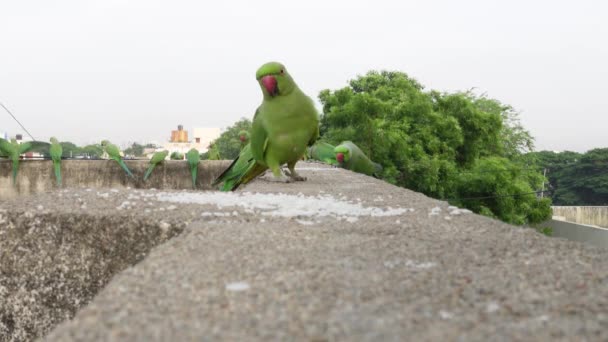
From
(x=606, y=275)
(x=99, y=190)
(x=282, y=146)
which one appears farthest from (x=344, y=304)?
(x=282, y=146)

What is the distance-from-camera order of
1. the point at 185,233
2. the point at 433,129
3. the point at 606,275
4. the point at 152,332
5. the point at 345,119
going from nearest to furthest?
the point at 152,332 → the point at 606,275 → the point at 185,233 → the point at 345,119 → the point at 433,129

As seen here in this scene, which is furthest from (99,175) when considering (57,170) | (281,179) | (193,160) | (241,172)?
(281,179)

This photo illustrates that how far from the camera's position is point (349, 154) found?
7098 millimetres

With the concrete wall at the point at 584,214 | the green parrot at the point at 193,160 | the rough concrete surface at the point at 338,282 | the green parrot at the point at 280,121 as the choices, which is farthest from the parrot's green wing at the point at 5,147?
the concrete wall at the point at 584,214

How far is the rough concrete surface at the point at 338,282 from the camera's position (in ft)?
3.51

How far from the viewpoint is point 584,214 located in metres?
32.2

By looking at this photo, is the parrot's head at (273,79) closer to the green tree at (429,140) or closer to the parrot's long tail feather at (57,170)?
the parrot's long tail feather at (57,170)

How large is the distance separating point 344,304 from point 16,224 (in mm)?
1693

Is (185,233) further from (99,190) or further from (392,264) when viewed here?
(99,190)

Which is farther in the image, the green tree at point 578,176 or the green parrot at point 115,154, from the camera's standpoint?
the green tree at point 578,176

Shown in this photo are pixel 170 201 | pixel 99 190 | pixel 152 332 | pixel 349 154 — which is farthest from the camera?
pixel 349 154

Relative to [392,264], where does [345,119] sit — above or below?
above

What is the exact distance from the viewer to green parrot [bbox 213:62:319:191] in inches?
161

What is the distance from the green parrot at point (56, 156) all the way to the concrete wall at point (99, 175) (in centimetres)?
11
